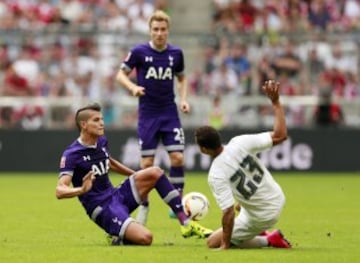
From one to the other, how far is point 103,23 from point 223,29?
2.84 metres

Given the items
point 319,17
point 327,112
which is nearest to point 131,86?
point 327,112

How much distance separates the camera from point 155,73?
15633mm

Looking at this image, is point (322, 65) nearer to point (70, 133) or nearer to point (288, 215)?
point (70, 133)

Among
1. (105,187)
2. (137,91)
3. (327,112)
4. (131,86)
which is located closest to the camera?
(105,187)

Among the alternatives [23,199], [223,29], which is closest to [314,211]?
[23,199]

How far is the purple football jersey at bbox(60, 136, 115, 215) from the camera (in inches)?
473

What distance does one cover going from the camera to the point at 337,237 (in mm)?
13055

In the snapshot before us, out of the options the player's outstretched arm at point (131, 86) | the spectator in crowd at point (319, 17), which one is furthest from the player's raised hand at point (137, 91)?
the spectator in crowd at point (319, 17)

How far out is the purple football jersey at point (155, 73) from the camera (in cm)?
1562

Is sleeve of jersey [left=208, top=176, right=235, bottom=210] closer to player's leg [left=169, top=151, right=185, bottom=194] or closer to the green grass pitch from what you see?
the green grass pitch

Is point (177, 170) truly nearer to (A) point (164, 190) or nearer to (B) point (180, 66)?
(B) point (180, 66)

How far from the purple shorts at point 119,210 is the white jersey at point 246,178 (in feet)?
4.09

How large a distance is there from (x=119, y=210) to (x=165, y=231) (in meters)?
1.88

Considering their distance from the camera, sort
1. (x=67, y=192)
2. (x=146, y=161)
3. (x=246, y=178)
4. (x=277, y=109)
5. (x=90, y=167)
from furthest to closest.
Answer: (x=146, y=161) < (x=90, y=167) < (x=67, y=192) < (x=246, y=178) < (x=277, y=109)
